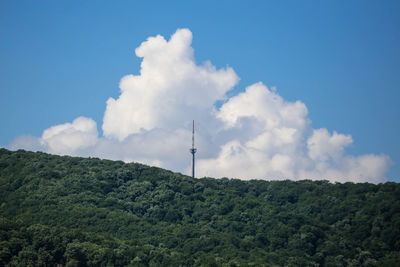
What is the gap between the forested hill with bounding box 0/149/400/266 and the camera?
4682 inches

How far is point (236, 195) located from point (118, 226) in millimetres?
45534

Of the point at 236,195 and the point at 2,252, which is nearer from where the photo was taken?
the point at 2,252

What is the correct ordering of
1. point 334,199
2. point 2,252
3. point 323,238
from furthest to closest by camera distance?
point 334,199 → point 323,238 → point 2,252

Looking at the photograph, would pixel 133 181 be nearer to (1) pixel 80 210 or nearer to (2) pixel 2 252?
(1) pixel 80 210

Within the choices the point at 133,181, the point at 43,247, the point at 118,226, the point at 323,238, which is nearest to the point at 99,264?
the point at 43,247

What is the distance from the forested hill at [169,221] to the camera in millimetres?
118913

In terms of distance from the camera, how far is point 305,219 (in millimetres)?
160750

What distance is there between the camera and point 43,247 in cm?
11250

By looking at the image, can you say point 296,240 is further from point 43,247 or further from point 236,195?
point 43,247

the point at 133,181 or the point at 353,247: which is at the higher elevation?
Result: the point at 133,181

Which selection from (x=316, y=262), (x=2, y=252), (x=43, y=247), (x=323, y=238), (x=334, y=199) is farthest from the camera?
(x=334, y=199)

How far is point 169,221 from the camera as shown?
172500 millimetres

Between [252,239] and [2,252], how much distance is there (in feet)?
231

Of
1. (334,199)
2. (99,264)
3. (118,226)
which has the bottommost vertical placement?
(99,264)
